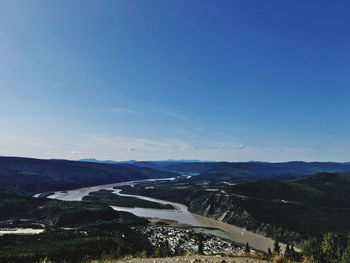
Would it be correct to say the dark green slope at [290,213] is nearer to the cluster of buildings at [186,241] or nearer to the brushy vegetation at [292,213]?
the brushy vegetation at [292,213]

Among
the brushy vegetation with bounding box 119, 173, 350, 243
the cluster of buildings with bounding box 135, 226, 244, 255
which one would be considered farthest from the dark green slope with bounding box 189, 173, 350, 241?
the cluster of buildings with bounding box 135, 226, 244, 255

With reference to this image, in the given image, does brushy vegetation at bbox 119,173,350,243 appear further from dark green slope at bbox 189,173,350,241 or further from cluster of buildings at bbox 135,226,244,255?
cluster of buildings at bbox 135,226,244,255

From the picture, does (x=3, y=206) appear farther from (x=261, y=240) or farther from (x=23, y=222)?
(x=261, y=240)

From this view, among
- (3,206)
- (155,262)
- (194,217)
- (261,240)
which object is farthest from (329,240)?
(3,206)

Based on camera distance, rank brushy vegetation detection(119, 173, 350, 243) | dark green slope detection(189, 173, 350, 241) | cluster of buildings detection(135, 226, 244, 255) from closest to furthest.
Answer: cluster of buildings detection(135, 226, 244, 255) → brushy vegetation detection(119, 173, 350, 243) → dark green slope detection(189, 173, 350, 241)

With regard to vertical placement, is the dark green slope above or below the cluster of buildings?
above

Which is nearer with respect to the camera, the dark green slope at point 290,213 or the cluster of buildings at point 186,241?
the cluster of buildings at point 186,241

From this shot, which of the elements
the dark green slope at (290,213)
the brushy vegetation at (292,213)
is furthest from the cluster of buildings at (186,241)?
the dark green slope at (290,213)

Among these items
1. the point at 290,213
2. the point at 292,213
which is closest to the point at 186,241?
the point at 290,213
